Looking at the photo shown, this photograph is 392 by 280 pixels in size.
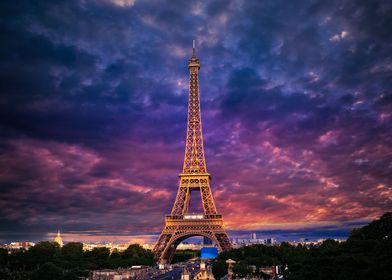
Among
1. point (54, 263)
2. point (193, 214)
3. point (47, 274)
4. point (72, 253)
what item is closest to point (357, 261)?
point (47, 274)

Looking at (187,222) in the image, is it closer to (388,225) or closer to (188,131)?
(188,131)

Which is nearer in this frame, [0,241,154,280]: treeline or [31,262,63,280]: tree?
[31,262,63,280]: tree

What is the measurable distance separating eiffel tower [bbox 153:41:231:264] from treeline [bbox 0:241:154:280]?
41.1 ft

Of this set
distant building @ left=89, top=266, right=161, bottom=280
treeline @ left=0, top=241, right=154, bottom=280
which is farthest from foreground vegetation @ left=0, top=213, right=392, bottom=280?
distant building @ left=89, top=266, right=161, bottom=280

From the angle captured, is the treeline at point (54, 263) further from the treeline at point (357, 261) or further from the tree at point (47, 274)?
the treeline at point (357, 261)

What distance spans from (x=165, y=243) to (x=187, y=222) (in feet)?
20.6

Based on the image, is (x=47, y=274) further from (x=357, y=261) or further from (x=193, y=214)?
(x=357, y=261)

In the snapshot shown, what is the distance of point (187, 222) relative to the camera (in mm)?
76062

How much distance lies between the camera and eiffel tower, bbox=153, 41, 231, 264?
75.9m

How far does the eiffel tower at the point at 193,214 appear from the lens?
7594 cm

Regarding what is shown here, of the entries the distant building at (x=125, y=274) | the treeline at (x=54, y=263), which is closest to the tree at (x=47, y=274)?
the treeline at (x=54, y=263)

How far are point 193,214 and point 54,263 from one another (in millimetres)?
26113

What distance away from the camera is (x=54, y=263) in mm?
72812

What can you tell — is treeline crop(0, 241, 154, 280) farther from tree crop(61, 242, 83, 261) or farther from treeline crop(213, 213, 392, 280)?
treeline crop(213, 213, 392, 280)
